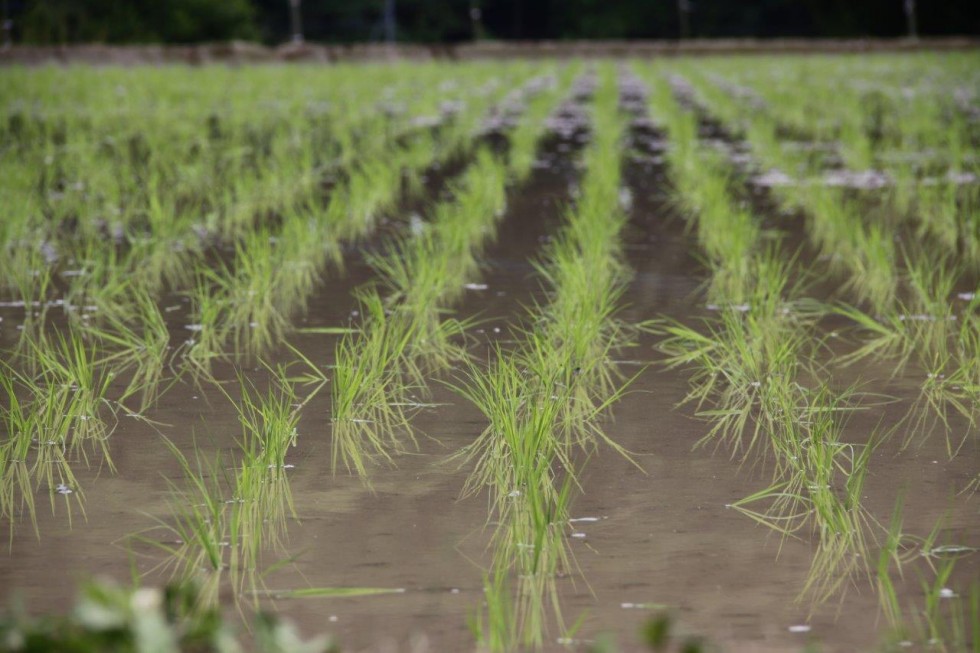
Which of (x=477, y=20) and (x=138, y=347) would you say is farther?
(x=477, y=20)

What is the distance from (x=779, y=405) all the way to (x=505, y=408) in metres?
0.67

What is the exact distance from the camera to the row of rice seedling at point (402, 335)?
3.05m

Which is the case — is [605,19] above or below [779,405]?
below

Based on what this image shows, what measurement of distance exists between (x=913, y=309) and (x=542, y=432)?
1917mm

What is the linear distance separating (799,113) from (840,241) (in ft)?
24.4

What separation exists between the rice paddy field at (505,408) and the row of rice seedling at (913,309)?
16 millimetres

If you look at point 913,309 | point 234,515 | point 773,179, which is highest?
point 234,515

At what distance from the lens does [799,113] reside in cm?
1277

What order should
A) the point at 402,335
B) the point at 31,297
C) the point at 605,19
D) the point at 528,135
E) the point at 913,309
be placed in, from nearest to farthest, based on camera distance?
1. the point at 402,335
2. the point at 913,309
3. the point at 31,297
4. the point at 528,135
5. the point at 605,19

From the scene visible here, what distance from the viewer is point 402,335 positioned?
12.9 feet

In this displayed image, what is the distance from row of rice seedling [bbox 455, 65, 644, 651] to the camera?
6.79 ft

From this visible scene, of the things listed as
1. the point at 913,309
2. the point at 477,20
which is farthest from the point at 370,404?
the point at 477,20

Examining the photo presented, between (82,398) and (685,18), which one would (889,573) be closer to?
(82,398)

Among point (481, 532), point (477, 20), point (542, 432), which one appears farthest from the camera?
point (477, 20)
